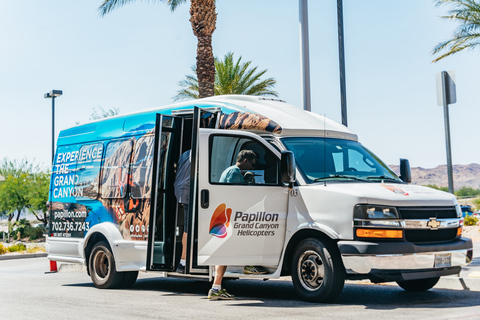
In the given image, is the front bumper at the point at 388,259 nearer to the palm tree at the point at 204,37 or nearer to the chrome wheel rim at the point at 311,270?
the chrome wheel rim at the point at 311,270

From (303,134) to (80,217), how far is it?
193 inches

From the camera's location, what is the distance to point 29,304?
9.68 meters

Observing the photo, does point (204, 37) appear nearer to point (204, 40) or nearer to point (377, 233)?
point (204, 40)

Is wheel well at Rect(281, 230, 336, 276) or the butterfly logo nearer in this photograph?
wheel well at Rect(281, 230, 336, 276)

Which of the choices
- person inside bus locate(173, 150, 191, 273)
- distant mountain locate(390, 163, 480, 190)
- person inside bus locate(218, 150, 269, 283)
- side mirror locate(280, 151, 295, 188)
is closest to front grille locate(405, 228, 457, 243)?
side mirror locate(280, 151, 295, 188)

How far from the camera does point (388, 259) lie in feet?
26.5

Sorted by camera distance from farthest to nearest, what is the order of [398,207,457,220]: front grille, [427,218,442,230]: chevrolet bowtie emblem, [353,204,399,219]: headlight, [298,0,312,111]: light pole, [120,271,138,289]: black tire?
[298,0,312,111]: light pole
[120,271,138,289]: black tire
[427,218,442,230]: chevrolet bowtie emblem
[398,207,457,220]: front grille
[353,204,399,219]: headlight

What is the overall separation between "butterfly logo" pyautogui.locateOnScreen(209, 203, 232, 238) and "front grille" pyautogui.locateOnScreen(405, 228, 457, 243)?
90.8 inches

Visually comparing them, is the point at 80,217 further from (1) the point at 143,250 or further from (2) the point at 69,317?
(2) the point at 69,317

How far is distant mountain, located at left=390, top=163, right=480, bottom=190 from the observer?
154 meters

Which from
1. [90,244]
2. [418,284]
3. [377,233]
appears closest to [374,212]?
[377,233]

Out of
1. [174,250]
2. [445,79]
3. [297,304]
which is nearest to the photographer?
[297,304]

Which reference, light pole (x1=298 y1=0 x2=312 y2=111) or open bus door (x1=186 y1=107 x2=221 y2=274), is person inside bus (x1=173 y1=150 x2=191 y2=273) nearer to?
open bus door (x1=186 y1=107 x2=221 y2=274)

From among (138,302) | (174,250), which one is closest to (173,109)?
(174,250)
